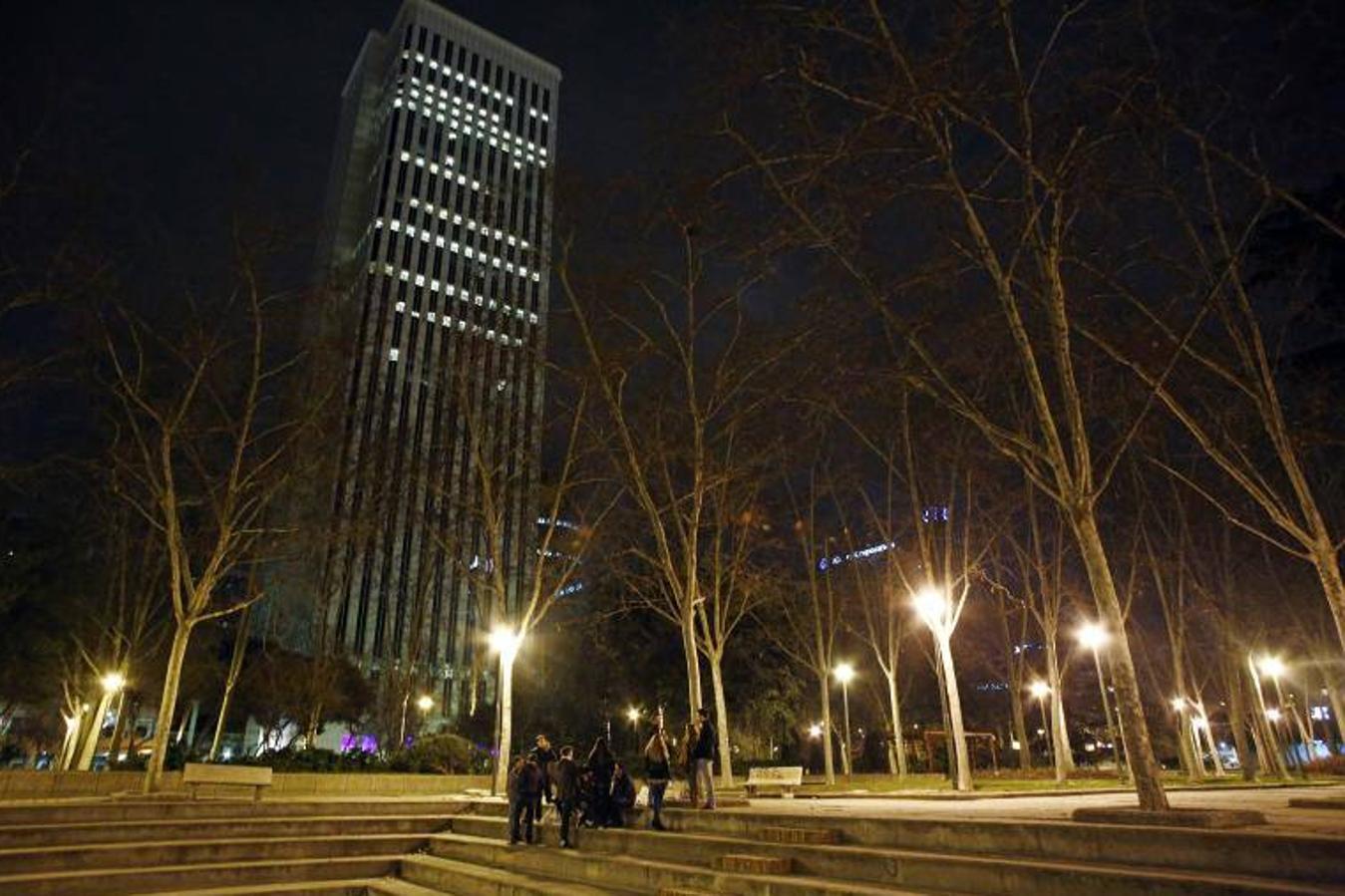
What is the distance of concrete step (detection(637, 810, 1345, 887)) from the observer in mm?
6203

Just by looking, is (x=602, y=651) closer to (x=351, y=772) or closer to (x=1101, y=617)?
(x=351, y=772)

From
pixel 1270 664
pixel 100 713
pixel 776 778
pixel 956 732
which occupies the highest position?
pixel 1270 664

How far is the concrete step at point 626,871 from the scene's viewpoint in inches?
302

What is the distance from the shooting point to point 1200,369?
19922mm

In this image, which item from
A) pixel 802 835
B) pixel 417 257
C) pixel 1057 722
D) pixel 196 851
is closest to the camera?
pixel 802 835

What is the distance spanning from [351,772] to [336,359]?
11212 mm

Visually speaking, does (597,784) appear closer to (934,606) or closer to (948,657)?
(948,657)

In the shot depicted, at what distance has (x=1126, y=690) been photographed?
963 cm

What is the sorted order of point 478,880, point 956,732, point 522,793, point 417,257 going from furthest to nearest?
1. point 417,257
2. point 956,732
3. point 522,793
4. point 478,880

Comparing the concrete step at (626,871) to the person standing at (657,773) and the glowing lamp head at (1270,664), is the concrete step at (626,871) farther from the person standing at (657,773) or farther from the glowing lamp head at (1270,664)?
the glowing lamp head at (1270,664)

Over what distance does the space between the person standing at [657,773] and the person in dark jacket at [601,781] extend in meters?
0.76

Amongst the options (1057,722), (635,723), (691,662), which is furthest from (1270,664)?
(635,723)

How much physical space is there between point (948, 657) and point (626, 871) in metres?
12.2

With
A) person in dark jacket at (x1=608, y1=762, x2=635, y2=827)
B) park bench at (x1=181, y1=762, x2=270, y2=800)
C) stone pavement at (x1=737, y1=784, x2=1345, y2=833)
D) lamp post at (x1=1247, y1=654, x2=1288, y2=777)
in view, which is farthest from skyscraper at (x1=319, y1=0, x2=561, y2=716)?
lamp post at (x1=1247, y1=654, x2=1288, y2=777)
